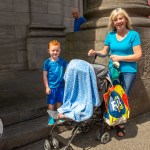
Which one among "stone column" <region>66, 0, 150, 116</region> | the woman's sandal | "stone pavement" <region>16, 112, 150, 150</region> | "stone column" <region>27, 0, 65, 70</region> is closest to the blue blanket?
"stone pavement" <region>16, 112, 150, 150</region>

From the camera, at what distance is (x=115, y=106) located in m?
3.32

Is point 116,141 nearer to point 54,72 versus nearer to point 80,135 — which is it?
point 80,135

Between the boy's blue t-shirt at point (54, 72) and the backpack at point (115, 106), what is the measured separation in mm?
644

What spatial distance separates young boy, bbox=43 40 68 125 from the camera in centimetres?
337

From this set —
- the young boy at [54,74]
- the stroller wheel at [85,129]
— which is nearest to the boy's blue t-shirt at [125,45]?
the young boy at [54,74]

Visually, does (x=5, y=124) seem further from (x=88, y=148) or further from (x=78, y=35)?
(x=78, y=35)

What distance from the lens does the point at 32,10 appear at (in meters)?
7.70

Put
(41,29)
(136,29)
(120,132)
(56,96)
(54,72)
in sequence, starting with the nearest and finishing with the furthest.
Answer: (54,72) < (56,96) < (120,132) < (136,29) < (41,29)

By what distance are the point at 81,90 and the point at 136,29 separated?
1631mm

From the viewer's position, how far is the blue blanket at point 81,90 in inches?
122

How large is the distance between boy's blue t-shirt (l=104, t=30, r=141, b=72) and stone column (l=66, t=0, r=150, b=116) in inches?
21.3

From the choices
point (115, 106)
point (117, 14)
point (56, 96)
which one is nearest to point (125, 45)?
point (117, 14)

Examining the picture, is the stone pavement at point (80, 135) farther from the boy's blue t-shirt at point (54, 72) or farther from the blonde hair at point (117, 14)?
the blonde hair at point (117, 14)

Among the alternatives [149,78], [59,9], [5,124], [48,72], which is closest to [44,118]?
[5,124]
